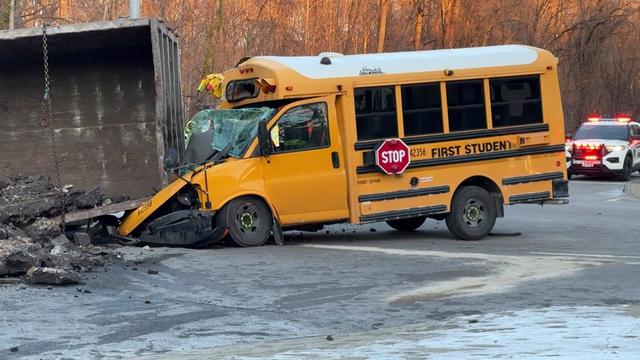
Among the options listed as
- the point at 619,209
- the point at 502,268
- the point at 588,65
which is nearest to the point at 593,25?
the point at 588,65

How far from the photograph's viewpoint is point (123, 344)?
691 centimetres

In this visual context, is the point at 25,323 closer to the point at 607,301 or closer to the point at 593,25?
the point at 607,301

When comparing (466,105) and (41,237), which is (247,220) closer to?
(41,237)

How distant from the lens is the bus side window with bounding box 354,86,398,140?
41.6ft

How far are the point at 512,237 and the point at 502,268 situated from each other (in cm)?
347

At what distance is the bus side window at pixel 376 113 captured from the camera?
12.7 m

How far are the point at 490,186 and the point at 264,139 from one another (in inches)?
143

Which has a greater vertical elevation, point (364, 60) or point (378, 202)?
point (364, 60)

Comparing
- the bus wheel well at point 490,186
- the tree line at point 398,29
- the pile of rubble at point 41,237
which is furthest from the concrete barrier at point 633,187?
the pile of rubble at point 41,237

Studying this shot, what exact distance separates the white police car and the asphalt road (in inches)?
595

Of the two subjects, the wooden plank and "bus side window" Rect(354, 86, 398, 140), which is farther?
"bus side window" Rect(354, 86, 398, 140)

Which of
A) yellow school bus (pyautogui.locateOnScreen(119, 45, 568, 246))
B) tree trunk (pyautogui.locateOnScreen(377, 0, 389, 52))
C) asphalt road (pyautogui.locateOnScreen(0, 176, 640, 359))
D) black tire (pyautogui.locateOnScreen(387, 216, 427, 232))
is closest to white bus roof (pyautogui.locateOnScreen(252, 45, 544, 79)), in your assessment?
yellow school bus (pyautogui.locateOnScreen(119, 45, 568, 246))

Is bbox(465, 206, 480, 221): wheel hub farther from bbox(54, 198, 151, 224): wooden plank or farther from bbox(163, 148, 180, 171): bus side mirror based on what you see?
bbox(54, 198, 151, 224): wooden plank

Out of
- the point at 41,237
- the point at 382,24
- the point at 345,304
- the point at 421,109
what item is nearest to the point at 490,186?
the point at 421,109
